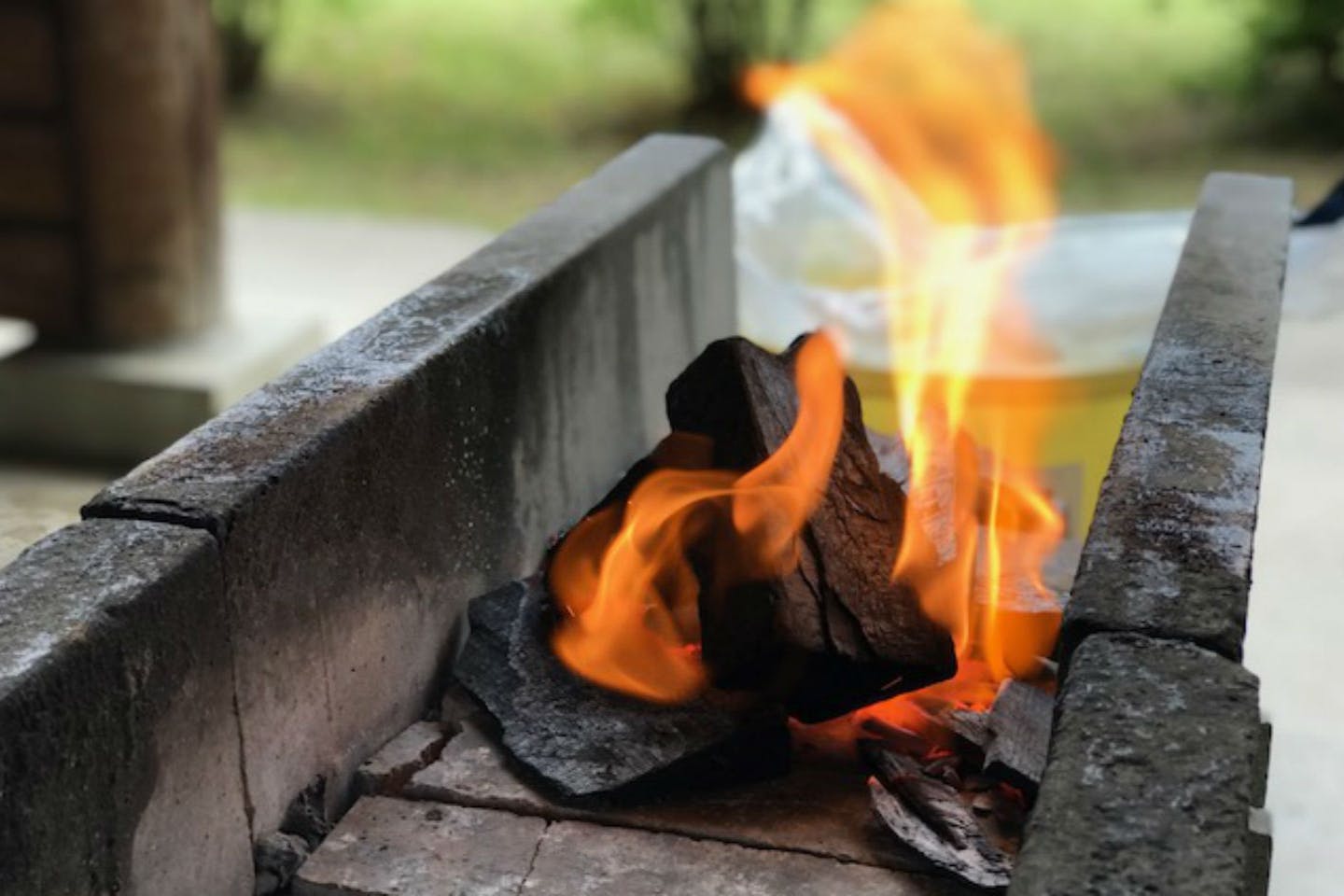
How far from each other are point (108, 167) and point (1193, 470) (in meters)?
3.96

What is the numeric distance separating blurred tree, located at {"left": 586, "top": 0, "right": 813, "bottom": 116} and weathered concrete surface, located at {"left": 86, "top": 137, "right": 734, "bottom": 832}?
6927mm

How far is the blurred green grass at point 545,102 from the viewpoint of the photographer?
381 inches

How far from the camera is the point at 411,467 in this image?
2.82m

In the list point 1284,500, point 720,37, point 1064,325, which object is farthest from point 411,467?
point 720,37

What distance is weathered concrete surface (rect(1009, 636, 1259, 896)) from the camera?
70.6 inches

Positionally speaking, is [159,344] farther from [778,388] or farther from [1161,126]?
[1161,126]

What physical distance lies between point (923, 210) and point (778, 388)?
8.29 ft

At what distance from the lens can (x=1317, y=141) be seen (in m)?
9.93

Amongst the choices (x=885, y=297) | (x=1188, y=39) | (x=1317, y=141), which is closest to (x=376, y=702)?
(x=885, y=297)

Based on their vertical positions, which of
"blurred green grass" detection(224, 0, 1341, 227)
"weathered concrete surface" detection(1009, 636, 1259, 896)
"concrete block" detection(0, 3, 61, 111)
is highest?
"concrete block" detection(0, 3, 61, 111)

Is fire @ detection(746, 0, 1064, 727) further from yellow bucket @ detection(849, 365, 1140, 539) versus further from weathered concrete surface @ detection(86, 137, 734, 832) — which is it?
weathered concrete surface @ detection(86, 137, 734, 832)

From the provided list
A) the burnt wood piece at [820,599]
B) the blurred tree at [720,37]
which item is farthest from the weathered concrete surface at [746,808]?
the blurred tree at [720,37]

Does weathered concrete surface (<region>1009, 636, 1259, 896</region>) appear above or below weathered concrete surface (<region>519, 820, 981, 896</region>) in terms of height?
above

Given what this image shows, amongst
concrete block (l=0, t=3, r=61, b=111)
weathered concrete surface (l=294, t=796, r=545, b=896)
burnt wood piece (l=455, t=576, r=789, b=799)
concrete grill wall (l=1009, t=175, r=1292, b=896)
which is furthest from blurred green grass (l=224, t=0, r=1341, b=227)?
weathered concrete surface (l=294, t=796, r=545, b=896)
